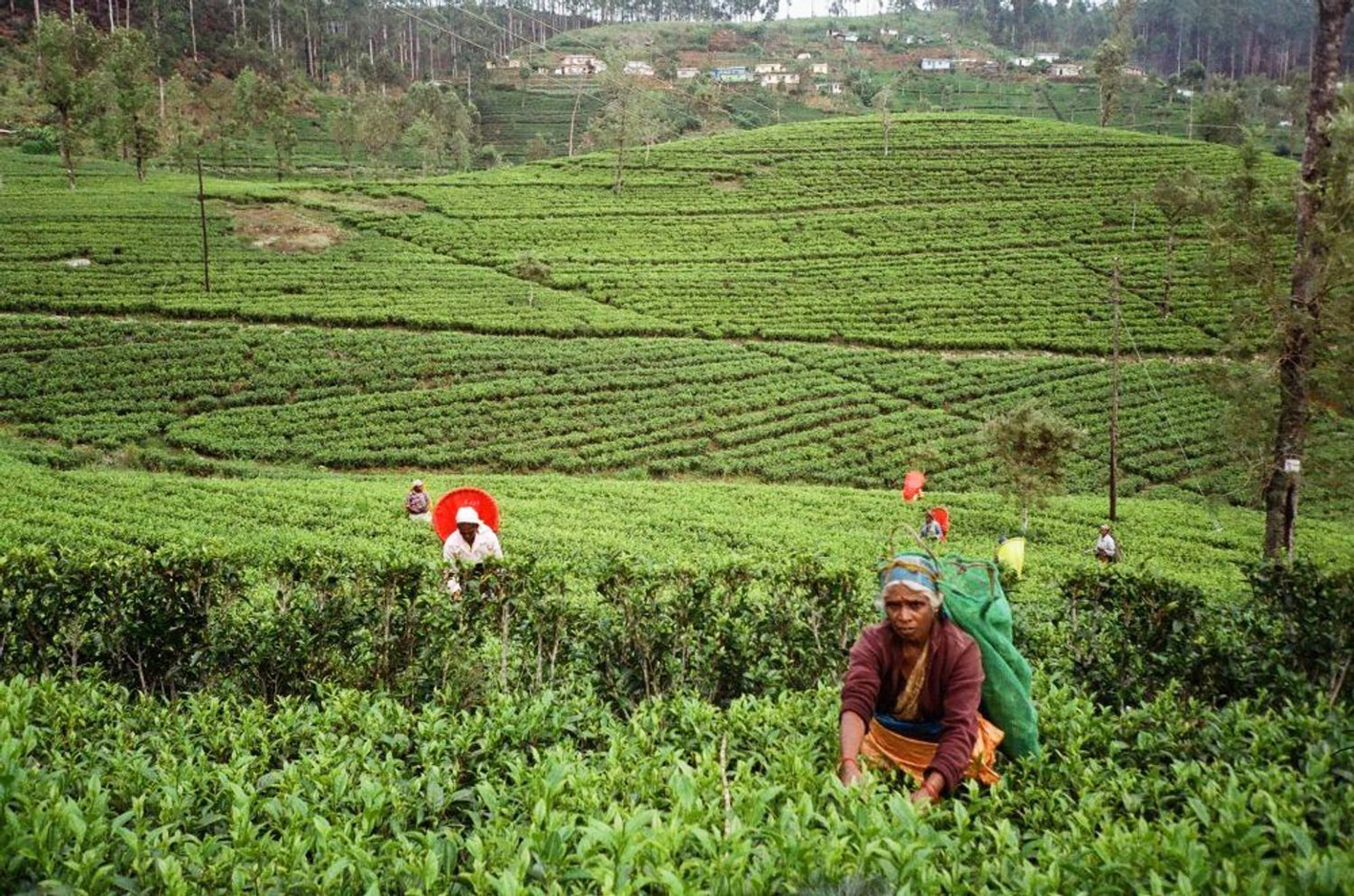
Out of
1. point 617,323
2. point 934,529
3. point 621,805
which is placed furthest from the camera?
point 617,323

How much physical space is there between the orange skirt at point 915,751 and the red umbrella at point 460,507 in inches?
201

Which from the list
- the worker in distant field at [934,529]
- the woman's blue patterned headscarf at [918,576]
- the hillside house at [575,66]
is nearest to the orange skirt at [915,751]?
the woman's blue patterned headscarf at [918,576]

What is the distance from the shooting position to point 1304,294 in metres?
14.5

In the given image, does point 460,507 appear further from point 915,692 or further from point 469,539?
point 915,692

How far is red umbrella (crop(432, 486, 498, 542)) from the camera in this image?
8.45m

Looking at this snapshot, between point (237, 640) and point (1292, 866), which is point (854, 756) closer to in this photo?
point (1292, 866)

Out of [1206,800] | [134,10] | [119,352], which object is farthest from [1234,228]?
[134,10]

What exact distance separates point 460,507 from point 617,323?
106 feet

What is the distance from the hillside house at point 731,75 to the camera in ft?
393

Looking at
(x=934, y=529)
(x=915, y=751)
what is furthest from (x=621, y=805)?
(x=934, y=529)

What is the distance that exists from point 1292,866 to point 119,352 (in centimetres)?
3709

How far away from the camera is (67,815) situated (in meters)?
2.77

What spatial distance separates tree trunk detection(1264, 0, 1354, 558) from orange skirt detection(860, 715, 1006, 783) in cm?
1362

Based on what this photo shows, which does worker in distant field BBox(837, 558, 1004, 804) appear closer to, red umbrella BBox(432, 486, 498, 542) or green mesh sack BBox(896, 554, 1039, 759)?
green mesh sack BBox(896, 554, 1039, 759)
